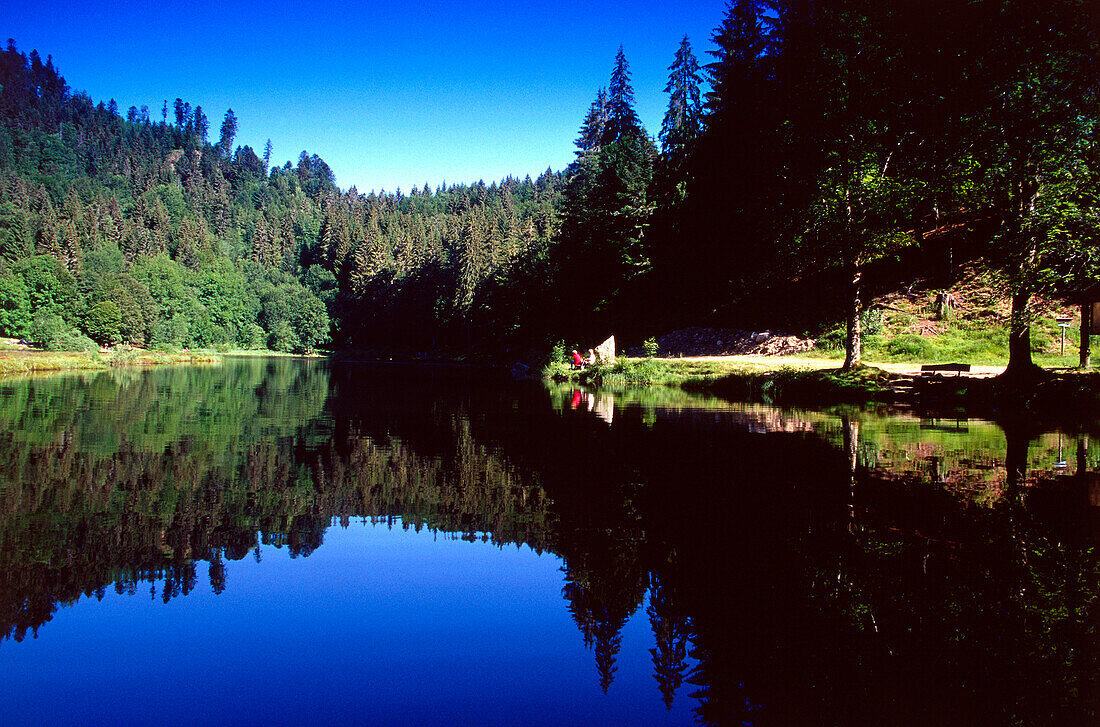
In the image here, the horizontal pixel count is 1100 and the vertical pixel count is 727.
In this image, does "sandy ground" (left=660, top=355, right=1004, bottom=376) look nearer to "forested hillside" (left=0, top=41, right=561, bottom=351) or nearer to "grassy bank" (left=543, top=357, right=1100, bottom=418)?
"grassy bank" (left=543, top=357, right=1100, bottom=418)

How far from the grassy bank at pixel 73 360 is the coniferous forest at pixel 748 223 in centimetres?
506

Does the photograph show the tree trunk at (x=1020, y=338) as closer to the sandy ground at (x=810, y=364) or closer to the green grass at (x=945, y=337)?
the sandy ground at (x=810, y=364)

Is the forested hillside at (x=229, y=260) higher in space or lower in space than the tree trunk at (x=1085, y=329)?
higher

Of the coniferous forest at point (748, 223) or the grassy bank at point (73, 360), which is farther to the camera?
the grassy bank at point (73, 360)

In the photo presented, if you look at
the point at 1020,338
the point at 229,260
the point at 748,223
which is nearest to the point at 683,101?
the point at 748,223

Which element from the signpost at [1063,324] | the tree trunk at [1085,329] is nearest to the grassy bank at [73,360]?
the tree trunk at [1085,329]

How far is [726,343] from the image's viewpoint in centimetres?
4009

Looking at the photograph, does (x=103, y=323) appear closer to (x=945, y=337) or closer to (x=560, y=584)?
(x=945, y=337)

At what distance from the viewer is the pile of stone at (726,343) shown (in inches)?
1422

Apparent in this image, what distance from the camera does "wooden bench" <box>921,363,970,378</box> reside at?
22.6 meters

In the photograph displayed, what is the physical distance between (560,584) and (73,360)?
210 feet

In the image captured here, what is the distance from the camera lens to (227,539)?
9727 mm

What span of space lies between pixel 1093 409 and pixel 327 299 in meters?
125

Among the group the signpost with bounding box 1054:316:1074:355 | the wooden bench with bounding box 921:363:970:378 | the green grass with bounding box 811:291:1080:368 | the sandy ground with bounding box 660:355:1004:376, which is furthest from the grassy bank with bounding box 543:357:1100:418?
the signpost with bounding box 1054:316:1074:355
